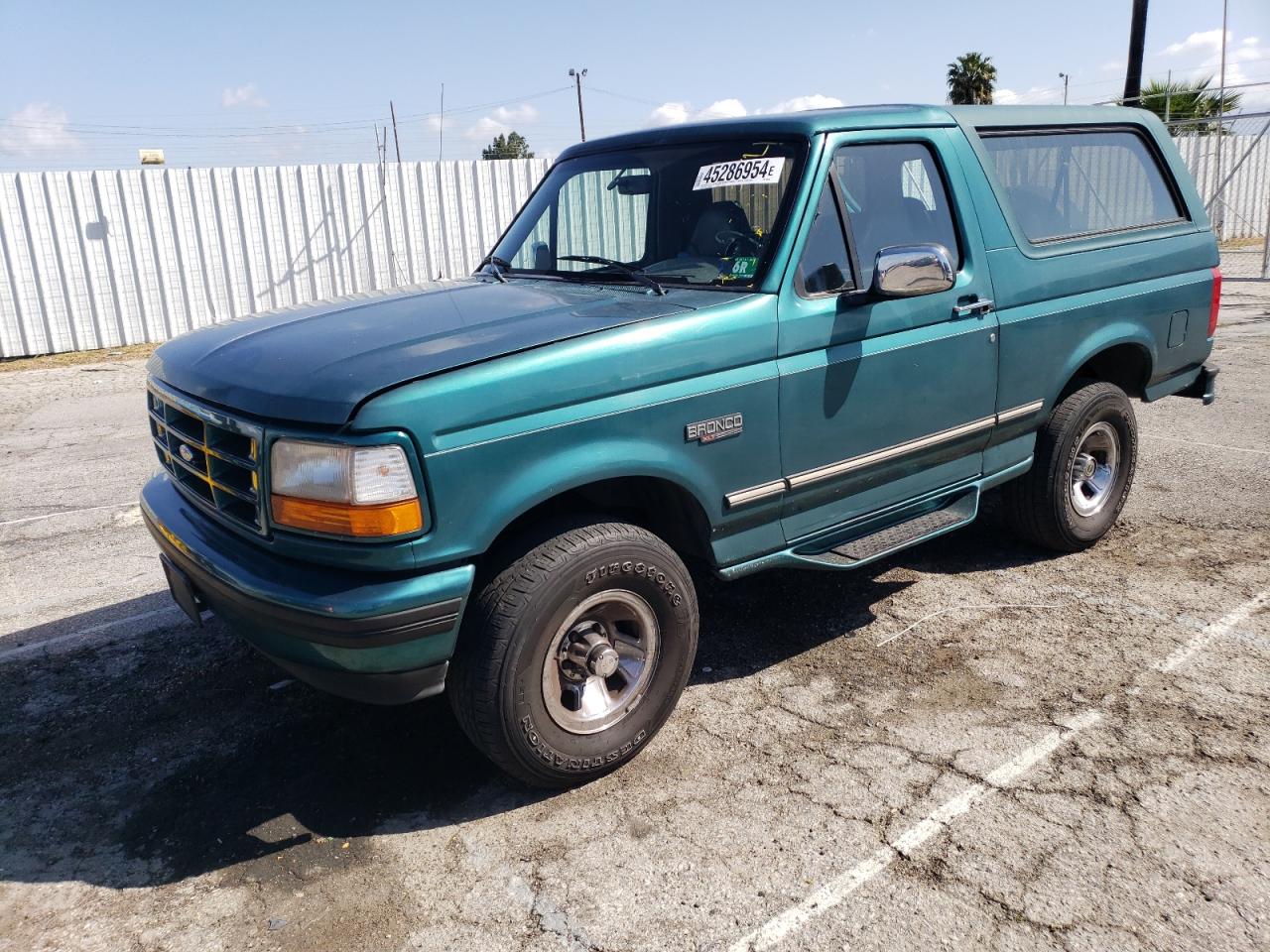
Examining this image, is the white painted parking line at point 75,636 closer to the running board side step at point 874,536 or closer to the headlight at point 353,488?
the headlight at point 353,488

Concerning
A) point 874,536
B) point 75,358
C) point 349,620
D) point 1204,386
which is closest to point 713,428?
point 874,536

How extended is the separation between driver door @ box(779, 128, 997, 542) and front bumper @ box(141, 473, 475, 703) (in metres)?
1.41

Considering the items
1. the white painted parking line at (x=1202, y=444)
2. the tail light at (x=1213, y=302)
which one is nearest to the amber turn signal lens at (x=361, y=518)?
the tail light at (x=1213, y=302)

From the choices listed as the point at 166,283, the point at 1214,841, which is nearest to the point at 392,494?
the point at 1214,841

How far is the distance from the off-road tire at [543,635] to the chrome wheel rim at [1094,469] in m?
2.69

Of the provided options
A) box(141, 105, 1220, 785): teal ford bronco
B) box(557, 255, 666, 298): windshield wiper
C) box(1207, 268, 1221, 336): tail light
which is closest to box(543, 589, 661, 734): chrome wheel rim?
box(141, 105, 1220, 785): teal ford bronco

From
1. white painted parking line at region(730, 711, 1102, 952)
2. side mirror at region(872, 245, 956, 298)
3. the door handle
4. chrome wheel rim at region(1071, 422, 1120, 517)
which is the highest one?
side mirror at region(872, 245, 956, 298)

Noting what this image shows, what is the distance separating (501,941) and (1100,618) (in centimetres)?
303

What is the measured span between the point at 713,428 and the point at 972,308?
144cm

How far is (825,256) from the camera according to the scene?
368 centimetres

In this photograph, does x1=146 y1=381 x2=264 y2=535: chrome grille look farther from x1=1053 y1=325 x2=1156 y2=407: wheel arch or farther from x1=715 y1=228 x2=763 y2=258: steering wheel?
x1=1053 y1=325 x2=1156 y2=407: wheel arch

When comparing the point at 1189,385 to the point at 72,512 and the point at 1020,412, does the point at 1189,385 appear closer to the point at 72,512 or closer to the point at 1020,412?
the point at 1020,412

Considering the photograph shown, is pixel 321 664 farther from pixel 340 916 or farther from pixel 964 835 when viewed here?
pixel 964 835

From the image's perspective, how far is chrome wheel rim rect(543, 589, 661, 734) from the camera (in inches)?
125
